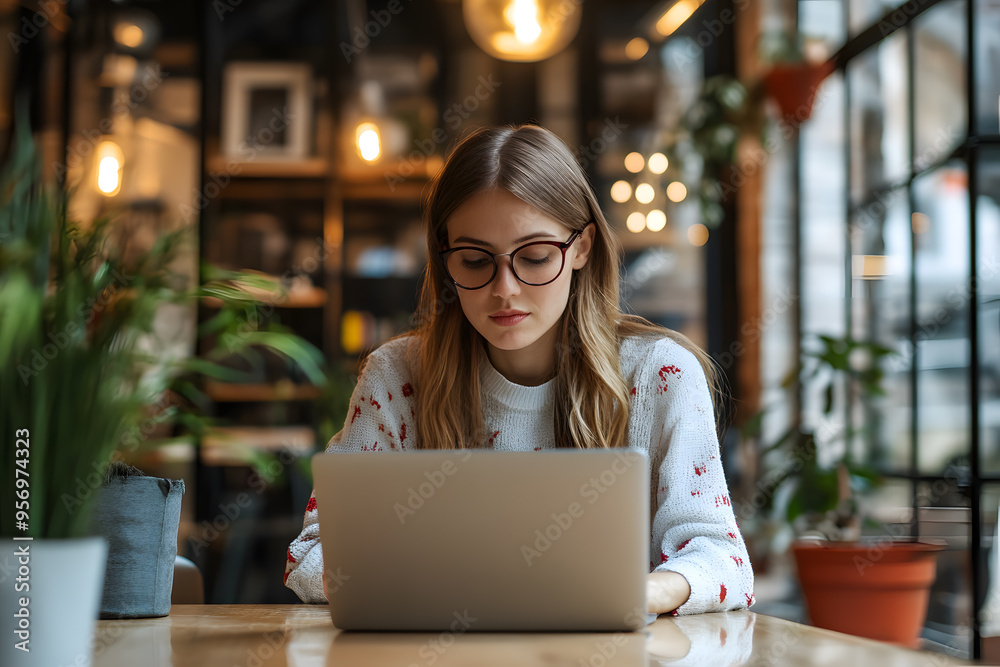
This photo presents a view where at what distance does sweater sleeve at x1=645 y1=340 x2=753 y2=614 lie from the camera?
1.18 m

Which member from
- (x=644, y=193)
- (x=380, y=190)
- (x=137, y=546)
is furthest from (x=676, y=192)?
(x=137, y=546)

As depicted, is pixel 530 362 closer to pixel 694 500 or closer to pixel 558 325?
pixel 558 325

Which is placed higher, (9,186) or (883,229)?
(883,229)

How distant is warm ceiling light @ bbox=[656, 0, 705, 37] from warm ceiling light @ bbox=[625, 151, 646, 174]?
60cm

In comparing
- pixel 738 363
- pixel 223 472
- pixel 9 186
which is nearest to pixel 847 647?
pixel 9 186

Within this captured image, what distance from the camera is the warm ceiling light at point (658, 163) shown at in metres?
3.89

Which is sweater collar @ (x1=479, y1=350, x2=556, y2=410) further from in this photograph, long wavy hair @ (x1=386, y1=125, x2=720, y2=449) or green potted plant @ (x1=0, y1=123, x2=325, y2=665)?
green potted plant @ (x1=0, y1=123, x2=325, y2=665)

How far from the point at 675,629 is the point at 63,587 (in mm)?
652

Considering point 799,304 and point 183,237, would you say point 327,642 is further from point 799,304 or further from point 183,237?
point 799,304

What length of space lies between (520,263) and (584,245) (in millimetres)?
212

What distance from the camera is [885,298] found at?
9.57 ft

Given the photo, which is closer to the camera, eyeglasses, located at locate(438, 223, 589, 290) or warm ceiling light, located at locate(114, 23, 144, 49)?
eyeglasses, located at locate(438, 223, 589, 290)

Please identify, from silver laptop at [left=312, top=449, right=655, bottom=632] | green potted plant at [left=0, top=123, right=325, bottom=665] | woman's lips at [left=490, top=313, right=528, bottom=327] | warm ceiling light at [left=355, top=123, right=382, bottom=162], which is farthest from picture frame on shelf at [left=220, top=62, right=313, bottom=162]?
green potted plant at [left=0, top=123, right=325, bottom=665]

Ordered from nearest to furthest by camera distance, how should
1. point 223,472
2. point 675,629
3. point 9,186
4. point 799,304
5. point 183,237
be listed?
point 9,186, point 183,237, point 675,629, point 799,304, point 223,472
